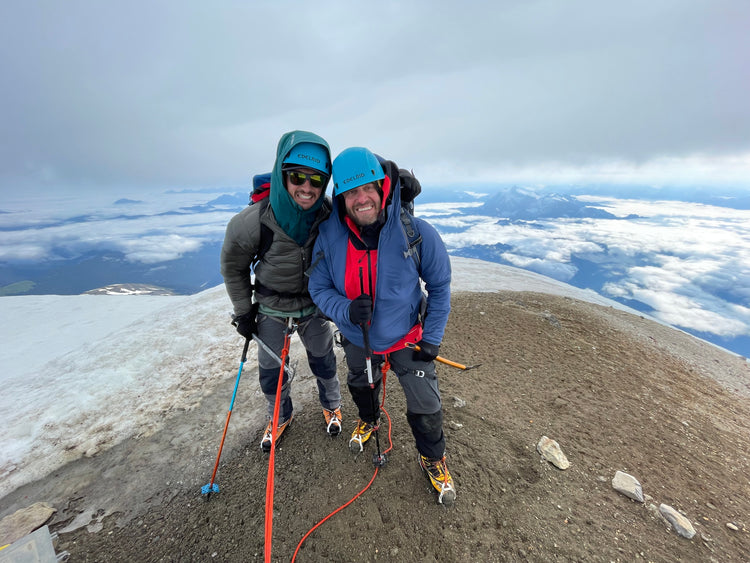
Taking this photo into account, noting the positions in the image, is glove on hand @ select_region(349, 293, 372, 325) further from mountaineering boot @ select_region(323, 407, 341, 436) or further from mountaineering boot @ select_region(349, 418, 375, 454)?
mountaineering boot @ select_region(323, 407, 341, 436)

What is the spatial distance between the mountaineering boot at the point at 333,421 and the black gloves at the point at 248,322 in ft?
6.14

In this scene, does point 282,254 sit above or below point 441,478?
above

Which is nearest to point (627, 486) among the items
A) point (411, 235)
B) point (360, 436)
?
point (360, 436)

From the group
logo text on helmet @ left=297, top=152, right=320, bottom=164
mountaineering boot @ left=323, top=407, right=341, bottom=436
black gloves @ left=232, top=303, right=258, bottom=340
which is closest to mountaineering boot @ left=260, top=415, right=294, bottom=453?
mountaineering boot @ left=323, top=407, right=341, bottom=436

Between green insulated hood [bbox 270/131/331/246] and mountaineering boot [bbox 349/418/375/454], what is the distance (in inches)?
117


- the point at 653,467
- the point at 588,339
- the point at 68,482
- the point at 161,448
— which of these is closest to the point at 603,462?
the point at 653,467

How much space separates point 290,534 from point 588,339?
7741 mm

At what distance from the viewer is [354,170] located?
306cm

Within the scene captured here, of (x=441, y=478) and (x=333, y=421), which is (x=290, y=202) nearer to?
(x=333, y=421)

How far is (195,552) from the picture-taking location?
135 inches

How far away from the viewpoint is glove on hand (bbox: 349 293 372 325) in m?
3.20

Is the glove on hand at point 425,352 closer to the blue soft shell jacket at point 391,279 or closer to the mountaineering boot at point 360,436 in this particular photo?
Result: the blue soft shell jacket at point 391,279

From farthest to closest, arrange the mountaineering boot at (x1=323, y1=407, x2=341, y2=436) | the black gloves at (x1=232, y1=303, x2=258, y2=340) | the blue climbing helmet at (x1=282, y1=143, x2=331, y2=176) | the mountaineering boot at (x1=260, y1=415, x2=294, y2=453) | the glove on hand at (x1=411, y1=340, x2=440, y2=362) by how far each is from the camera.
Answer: the mountaineering boot at (x1=323, y1=407, x2=341, y2=436) < the mountaineering boot at (x1=260, y1=415, x2=294, y2=453) < the black gloves at (x1=232, y1=303, x2=258, y2=340) < the glove on hand at (x1=411, y1=340, x2=440, y2=362) < the blue climbing helmet at (x1=282, y1=143, x2=331, y2=176)

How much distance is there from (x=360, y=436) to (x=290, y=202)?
353 cm
